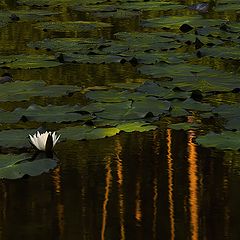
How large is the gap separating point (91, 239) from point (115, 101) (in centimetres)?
162

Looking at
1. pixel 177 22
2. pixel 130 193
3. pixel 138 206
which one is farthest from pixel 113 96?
pixel 177 22

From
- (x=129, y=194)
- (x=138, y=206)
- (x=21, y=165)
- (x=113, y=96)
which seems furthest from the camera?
(x=113, y=96)

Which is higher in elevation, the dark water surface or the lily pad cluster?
the lily pad cluster

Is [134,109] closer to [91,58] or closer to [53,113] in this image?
[53,113]

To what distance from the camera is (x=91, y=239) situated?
92.2 inches

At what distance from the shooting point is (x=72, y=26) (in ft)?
21.3

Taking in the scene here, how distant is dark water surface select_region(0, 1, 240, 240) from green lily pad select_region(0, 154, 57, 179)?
0.08 feet

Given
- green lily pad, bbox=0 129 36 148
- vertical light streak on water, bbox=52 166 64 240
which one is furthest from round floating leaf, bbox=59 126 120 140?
vertical light streak on water, bbox=52 166 64 240

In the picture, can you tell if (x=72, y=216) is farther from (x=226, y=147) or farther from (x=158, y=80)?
(x=158, y=80)

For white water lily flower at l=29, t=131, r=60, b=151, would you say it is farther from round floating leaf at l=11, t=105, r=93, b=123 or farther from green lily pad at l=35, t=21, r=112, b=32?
green lily pad at l=35, t=21, r=112, b=32

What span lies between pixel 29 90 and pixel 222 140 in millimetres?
1299

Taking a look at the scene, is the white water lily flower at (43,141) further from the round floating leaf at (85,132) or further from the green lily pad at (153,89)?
the green lily pad at (153,89)

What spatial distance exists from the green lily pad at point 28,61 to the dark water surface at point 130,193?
5.22 ft

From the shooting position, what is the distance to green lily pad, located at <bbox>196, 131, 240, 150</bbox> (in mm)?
3195
